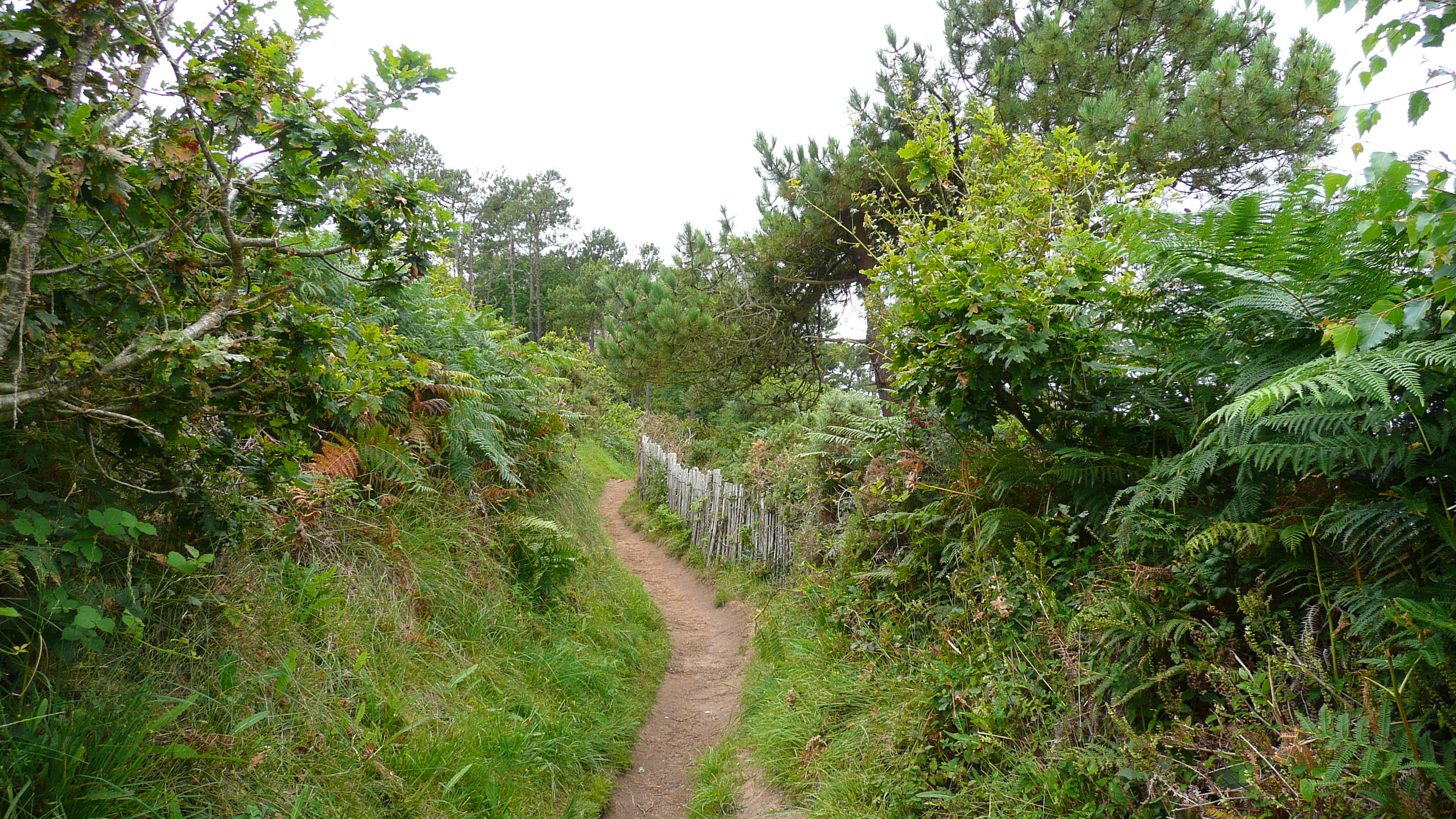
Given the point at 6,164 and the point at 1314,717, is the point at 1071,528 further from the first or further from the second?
the point at 6,164

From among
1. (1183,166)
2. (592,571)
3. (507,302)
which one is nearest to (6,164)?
(592,571)

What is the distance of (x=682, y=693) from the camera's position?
611 cm

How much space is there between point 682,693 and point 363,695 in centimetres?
318

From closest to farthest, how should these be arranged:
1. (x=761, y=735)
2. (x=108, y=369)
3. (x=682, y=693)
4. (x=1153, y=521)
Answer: (x=108, y=369) < (x=1153, y=521) < (x=761, y=735) < (x=682, y=693)

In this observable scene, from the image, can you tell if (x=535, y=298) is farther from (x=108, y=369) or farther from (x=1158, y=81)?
(x=108, y=369)

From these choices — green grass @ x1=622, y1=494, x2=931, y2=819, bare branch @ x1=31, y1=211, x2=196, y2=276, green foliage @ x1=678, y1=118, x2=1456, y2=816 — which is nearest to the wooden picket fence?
green grass @ x1=622, y1=494, x2=931, y2=819

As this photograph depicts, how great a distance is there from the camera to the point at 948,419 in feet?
14.1

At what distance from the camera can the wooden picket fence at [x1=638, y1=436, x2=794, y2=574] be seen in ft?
25.7

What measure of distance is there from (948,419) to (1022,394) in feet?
2.41

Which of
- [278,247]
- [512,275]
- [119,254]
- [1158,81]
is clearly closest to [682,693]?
[278,247]

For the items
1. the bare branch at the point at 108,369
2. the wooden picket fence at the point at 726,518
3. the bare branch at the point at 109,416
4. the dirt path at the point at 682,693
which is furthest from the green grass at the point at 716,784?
the bare branch at the point at 108,369

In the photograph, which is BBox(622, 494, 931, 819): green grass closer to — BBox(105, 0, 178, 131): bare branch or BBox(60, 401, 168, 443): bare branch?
BBox(60, 401, 168, 443): bare branch

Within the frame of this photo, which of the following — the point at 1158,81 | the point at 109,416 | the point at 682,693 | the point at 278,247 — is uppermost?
the point at 1158,81

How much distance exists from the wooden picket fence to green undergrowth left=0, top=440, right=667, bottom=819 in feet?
7.02
